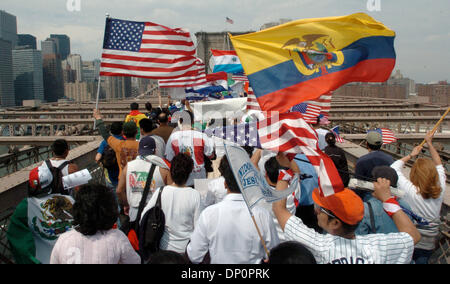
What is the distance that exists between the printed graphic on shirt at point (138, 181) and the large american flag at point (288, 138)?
0.92 meters

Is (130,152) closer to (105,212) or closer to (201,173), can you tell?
(201,173)

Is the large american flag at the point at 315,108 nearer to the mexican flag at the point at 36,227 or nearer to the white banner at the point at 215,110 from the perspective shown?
the white banner at the point at 215,110

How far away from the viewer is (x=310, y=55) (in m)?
3.72

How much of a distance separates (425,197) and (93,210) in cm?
280

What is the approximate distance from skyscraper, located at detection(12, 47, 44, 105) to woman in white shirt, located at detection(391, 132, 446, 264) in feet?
598

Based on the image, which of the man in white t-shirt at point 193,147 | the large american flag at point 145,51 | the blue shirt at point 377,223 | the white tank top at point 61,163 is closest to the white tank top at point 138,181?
the white tank top at point 61,163

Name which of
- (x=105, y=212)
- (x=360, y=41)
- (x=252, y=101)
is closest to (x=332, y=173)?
(x=105, y=212)

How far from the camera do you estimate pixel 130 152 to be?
185 inches

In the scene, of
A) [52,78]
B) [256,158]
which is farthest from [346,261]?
[52,78]

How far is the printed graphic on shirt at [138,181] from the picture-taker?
12.5ft

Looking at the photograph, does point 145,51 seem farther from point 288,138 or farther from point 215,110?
point 288,138

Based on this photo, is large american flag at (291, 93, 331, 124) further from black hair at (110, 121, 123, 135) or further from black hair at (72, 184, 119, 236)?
black hair at (72, 184, 119, 236)

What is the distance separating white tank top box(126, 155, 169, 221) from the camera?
3.81 metres

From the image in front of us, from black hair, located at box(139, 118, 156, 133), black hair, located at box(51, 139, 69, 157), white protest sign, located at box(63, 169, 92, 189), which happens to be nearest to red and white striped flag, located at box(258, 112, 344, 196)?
white protest sign, located at box(63, 169, 92, 189)
